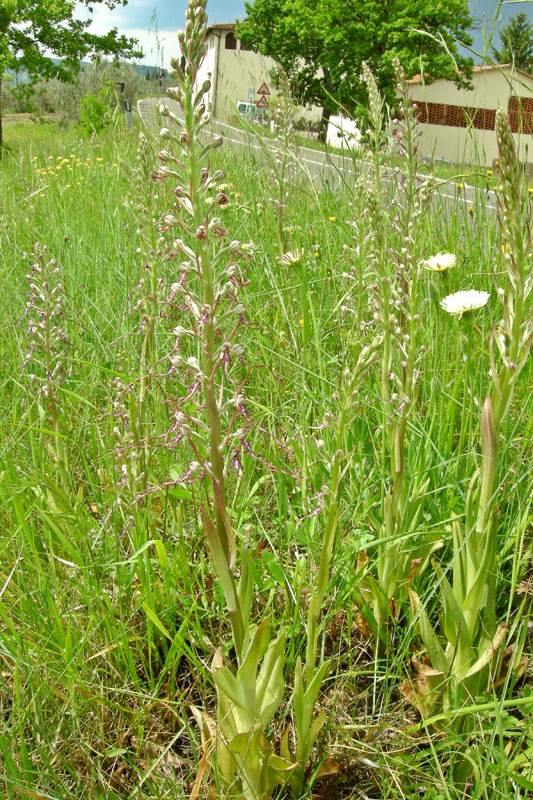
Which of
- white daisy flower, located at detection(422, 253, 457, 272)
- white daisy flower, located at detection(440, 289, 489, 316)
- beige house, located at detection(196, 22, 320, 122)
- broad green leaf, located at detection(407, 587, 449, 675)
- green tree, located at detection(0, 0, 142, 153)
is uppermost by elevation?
green tree, located at detection(0, 0, 142, 153)

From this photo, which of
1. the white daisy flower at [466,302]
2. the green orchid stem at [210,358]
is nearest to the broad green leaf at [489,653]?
the green orchid stem at [210,358]

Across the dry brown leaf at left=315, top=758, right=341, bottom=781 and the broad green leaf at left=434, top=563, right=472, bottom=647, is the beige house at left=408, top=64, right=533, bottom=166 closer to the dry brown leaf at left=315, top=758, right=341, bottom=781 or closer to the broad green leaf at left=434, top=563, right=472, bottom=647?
the broad green leaf at left=434, top=563, right=472, bottom=647

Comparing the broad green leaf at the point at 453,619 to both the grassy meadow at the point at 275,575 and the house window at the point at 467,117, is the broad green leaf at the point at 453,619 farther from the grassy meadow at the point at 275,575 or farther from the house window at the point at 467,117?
the house window at the point at 467,117

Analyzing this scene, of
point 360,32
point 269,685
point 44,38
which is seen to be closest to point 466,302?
point 269,685

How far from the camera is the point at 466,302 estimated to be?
1.93 metres

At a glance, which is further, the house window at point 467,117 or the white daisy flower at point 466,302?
the house window at point 467,117

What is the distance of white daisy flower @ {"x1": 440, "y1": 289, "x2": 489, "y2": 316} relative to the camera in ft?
6.20

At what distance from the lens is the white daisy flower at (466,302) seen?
189cm

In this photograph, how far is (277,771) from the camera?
1.22 metres

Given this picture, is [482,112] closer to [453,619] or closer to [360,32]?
[453,619]

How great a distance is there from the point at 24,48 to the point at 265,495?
1138 inches

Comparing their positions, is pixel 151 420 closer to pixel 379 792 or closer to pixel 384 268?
pixel 384 268

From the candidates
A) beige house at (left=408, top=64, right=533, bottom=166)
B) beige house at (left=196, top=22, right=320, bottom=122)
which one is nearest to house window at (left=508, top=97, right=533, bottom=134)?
beige house at (left=408, top=64, right=533, bottom=166)

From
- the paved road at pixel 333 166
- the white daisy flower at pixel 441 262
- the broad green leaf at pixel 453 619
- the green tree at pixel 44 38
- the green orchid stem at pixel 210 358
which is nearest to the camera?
the green orchid stem at pixel 210 358
